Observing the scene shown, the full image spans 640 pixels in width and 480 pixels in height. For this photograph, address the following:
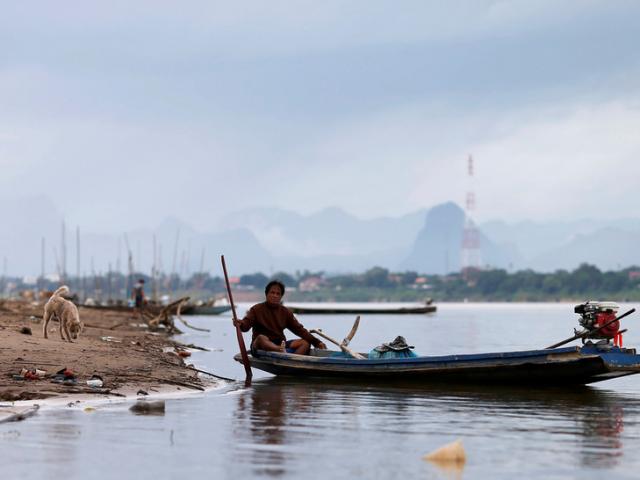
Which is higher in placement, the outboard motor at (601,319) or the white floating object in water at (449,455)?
the outboard motor at (601,319)

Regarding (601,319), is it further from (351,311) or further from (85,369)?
(351,311)

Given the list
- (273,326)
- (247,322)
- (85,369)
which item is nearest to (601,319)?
(273,326)

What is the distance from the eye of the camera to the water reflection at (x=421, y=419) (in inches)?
380

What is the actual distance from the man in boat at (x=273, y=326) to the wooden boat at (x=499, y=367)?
2.20 feet

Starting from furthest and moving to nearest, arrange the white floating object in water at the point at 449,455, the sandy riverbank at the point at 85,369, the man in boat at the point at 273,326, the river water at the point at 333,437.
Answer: the man in boat at the point at 273,326 → the sandy riverbank at the point at 85,369 → the white floating object in water at the point at 449,455 → the river water at the point at 333,437

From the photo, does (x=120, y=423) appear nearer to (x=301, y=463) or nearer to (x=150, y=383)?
(x=301, y=463)

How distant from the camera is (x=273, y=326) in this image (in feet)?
58.7

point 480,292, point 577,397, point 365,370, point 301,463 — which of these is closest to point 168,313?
point 365,370

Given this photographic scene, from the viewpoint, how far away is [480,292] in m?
192

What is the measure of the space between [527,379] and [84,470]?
373 inches

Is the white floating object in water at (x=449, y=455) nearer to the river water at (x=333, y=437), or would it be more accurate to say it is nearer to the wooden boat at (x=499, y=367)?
the river water at (x=333, y=437)

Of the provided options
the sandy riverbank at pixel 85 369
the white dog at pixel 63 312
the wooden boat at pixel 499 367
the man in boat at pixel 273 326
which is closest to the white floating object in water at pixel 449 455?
the sandy riverbank at pixel 85 369

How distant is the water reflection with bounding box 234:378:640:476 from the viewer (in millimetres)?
9648

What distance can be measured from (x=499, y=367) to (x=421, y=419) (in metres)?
4.22
